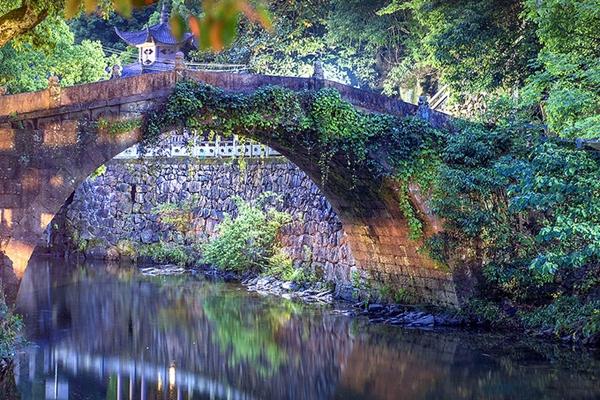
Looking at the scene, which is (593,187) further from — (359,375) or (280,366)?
(280,366)

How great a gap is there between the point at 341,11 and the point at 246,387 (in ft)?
49.7

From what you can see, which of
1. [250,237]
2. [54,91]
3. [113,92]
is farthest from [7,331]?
[250,237]

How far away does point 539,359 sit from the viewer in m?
12.5

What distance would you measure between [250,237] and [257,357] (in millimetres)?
8077

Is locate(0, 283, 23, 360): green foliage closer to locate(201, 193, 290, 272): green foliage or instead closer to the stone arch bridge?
the stone arch bridge

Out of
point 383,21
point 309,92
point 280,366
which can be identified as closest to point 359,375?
point 280,366

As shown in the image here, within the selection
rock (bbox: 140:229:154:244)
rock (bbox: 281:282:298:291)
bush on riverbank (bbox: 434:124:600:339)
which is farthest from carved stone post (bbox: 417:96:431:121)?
rock (bbox: 140:229:154:244)

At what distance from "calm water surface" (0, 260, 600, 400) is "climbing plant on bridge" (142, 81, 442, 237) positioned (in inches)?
106

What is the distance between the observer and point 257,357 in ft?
43.6

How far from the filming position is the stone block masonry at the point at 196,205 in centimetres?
1959

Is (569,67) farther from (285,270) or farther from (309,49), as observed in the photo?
(309,49)

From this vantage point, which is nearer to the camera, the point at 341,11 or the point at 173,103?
the point at 173,103

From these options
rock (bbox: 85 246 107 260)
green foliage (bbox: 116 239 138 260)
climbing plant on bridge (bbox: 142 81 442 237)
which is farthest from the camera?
rock (bbox: 85 246 107 260)

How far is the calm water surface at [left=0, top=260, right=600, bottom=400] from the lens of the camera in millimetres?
11227
